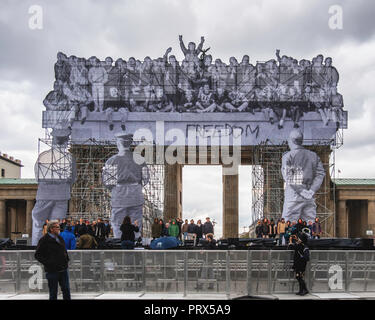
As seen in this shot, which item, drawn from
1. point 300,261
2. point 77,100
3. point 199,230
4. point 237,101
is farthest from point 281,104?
point 300,261

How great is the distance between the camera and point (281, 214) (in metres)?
39.5

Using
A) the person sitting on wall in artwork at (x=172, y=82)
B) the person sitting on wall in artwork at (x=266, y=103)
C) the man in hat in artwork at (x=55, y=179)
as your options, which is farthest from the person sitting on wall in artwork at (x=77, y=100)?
the person sitting on wall in artwork at (x=266, y=103)

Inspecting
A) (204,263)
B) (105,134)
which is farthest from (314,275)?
(105,134)

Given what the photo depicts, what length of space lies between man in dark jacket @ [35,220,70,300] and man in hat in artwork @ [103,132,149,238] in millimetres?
24488

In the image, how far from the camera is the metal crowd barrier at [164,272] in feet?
48.1

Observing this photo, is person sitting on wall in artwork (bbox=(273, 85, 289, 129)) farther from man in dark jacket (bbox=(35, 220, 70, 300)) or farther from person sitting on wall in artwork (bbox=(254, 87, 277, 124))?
man in dark jacket (bbox=(35, 220, 70, 300))

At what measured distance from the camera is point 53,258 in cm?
1132

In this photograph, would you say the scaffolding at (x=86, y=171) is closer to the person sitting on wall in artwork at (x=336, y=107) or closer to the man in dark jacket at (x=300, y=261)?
the person sitting on wall in artwork at (x=336, y=107)

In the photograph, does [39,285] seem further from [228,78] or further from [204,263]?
[228,78]

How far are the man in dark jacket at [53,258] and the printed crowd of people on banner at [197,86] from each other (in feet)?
92.9

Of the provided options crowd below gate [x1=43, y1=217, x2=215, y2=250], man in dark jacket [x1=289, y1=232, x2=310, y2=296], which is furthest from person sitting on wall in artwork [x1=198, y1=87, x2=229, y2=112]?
man in dark jacket [x1=289, y1=232, x2=310, y2=296]
